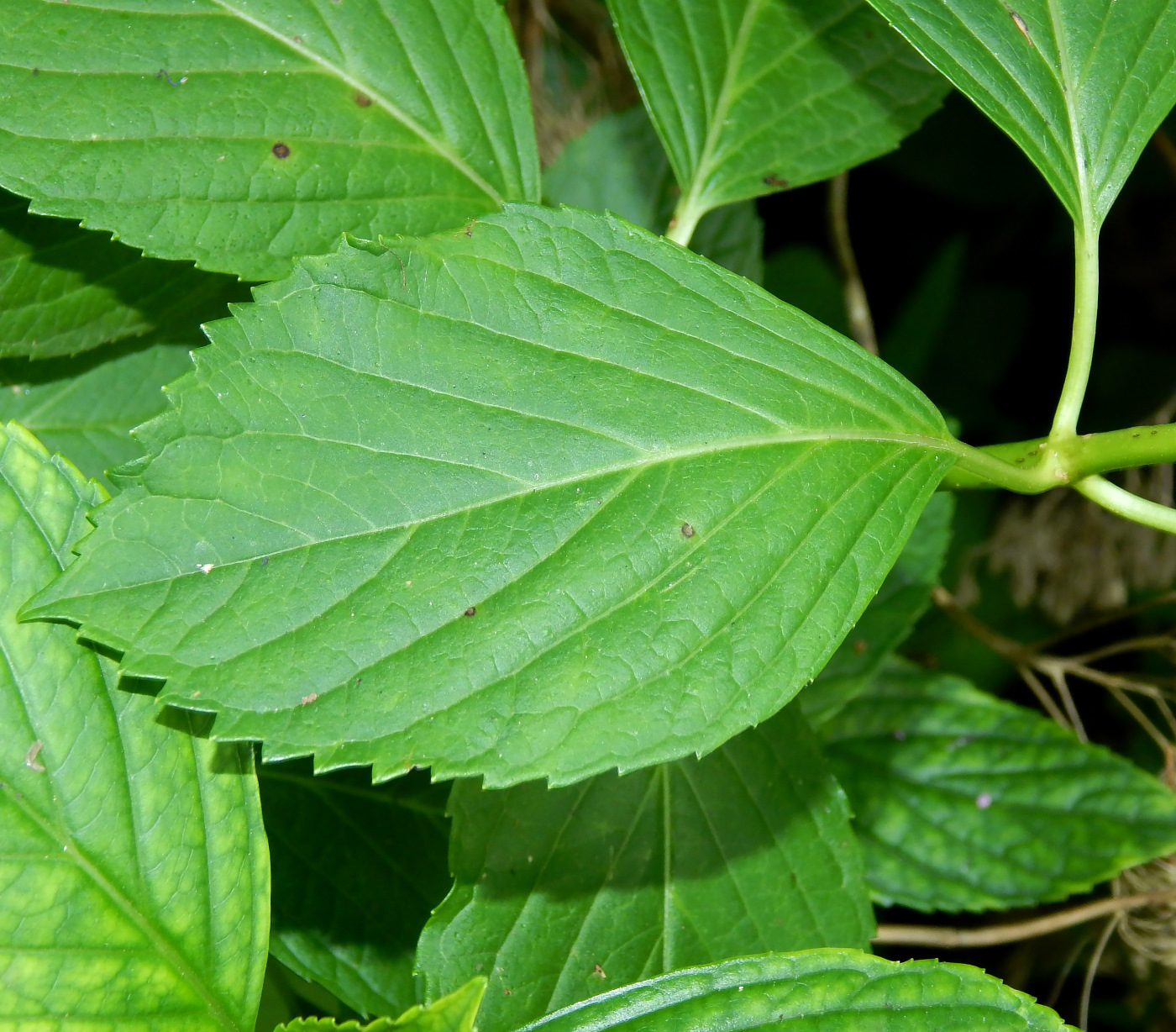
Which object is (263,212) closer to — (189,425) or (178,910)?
(189,425)

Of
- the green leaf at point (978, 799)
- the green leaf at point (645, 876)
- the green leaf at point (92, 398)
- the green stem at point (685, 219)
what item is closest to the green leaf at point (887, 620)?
the green leaf at point (978, 799)

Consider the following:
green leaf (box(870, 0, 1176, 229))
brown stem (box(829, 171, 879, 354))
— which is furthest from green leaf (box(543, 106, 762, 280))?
green leaf (box(870, 0, 1176, 229))

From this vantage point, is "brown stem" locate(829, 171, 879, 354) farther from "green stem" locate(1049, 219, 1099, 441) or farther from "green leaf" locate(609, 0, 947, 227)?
"green stem" locate(1049, 219, 1099, 441)

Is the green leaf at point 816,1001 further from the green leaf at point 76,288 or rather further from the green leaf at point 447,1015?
the green leaf at point 76,288

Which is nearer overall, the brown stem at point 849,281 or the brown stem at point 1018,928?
the brown stem at point 1018,928

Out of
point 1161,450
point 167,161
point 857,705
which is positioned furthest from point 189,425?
point 857,705

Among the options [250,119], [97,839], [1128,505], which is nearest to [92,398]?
[250,119]

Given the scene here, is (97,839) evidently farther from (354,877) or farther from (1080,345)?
(1080,345)
